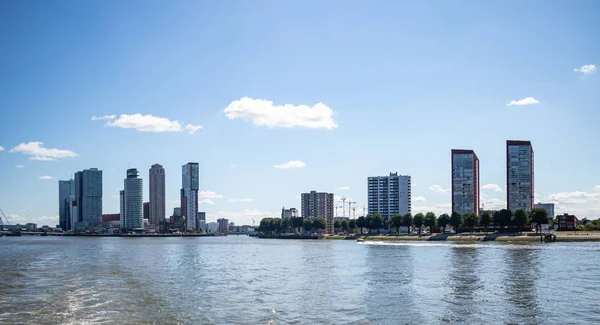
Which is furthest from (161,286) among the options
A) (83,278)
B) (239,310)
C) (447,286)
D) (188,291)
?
(447,286)

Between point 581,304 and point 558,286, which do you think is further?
point 558,286

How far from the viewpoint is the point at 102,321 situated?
4188cm

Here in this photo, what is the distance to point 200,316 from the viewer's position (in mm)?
43875

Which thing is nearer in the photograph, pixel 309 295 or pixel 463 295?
pixel 463 295

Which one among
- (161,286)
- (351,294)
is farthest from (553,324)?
(161,286)

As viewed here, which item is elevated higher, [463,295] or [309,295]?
[463,295]

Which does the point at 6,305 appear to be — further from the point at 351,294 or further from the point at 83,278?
the point at 351,294

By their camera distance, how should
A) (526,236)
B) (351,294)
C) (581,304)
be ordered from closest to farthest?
(581,304)
(351,294)
(526,236)

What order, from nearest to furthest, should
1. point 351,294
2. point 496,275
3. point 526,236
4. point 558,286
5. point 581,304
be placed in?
1. point 581,304
2. point 351,294
3. point 558,286
4. point 496,275
5. point 526,236

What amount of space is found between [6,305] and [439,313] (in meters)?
41.2

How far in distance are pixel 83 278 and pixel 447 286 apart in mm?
50186

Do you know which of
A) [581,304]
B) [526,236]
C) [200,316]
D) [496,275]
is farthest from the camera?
[526,236]

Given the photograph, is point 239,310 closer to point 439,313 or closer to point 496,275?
point 439,313

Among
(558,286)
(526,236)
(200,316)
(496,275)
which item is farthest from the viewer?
(526,236)
